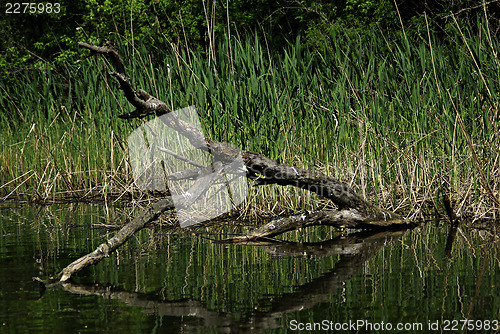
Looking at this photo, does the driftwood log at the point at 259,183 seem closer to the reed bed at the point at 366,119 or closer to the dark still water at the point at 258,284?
the dark still water at the point at 258,284

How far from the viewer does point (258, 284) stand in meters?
3.98

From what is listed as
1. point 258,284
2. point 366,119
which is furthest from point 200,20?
point 258,284

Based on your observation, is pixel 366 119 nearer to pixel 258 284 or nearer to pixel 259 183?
pixel 259 183

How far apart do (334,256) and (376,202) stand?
4.54ft

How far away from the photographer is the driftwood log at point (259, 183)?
4.32 meters

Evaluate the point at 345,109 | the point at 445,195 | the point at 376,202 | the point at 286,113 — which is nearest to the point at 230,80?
the point at 286,113

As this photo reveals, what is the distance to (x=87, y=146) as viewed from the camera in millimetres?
8047

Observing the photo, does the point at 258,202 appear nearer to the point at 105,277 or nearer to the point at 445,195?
the point at 445,195

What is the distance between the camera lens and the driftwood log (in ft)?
14.2

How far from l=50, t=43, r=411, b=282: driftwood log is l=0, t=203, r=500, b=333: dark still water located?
13 cm

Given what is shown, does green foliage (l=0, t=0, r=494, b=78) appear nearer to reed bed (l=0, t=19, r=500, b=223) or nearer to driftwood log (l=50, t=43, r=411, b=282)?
reed bed (l=0, t=19, r=500, b=223)

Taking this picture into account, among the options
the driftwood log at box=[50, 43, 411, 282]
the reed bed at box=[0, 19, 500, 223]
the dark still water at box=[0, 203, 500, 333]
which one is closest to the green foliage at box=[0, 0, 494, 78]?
the reed bed at box=[0, 19, 500, 223]

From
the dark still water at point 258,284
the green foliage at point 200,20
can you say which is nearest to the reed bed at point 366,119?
the dark still water at point 258,284

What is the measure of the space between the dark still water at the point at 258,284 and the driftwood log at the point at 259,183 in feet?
0.44
